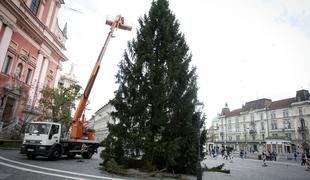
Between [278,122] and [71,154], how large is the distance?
68336 millimetres

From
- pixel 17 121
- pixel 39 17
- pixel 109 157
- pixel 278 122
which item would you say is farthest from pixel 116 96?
pixel 278 122

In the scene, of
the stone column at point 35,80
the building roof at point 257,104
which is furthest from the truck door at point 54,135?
the building roof at point 257,104

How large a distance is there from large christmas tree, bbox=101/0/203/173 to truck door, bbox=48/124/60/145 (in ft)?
17.9

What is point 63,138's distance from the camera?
1750 centimetres

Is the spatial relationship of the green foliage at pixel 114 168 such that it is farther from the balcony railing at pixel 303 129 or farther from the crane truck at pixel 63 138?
the balcony railing at pixel 303 129

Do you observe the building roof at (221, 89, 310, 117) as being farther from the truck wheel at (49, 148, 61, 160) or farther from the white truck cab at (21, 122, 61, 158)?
the white truck cab at (21, 122, 61, 158)

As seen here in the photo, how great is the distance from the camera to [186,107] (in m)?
13.1

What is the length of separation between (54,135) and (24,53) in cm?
1765

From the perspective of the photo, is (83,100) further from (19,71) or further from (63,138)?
(19,71)

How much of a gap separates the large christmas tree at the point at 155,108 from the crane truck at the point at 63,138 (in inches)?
200

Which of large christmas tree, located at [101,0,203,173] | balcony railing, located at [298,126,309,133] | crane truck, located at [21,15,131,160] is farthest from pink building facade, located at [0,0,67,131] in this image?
balcony railing, located at [298,126,309,133]

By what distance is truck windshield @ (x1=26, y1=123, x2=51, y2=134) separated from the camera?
50.4 feet

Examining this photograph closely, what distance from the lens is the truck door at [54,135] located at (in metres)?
15.5

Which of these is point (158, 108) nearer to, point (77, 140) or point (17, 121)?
point (77, 140)
